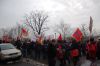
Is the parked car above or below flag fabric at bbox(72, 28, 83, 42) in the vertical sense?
below

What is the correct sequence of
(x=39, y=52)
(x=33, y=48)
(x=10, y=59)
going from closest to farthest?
(x=10, y=59)
(x=39, y=52)
(x=33, y=48)

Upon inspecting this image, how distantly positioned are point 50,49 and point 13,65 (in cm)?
506

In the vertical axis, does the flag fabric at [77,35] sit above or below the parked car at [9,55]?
above

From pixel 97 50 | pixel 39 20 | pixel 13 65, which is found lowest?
pixel 13 65

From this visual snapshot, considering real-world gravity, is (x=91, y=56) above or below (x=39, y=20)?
below

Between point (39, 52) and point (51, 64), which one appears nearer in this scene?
point (51, 64)

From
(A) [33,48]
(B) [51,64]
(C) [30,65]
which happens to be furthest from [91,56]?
(A) [33,48]

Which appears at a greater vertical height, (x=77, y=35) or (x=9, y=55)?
(x=77, y=35)

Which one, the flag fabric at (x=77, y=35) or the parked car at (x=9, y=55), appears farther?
the parked car at (x=9, y=55)

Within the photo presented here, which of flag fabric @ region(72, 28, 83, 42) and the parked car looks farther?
the parked car

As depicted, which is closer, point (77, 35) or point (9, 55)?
point (77, 35)

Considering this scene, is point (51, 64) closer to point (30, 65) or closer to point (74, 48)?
point (74, 48)

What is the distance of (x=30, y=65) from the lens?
55.0ft

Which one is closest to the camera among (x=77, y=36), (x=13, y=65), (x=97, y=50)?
(x=97, y=50)
